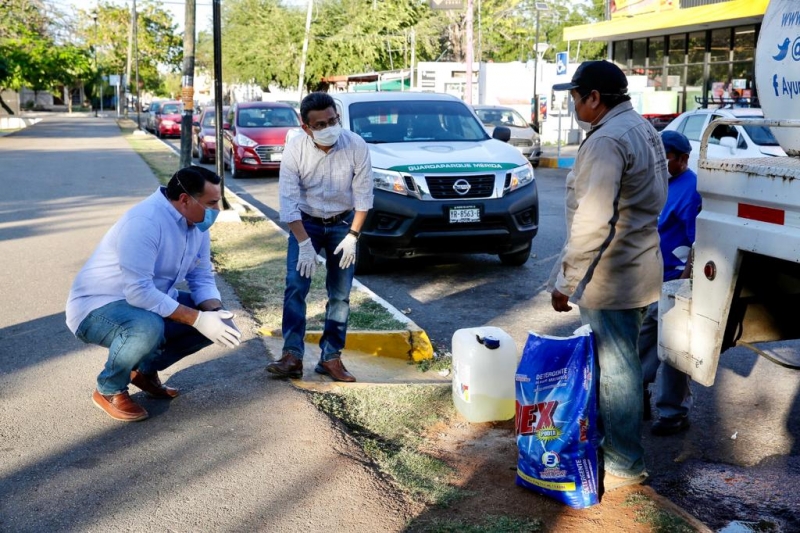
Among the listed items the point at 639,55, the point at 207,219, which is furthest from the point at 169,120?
the point at 207,219

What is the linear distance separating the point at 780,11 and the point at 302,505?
3108 mm

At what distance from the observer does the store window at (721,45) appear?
1047 inches

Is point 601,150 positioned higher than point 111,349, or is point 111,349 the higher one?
point 601,150

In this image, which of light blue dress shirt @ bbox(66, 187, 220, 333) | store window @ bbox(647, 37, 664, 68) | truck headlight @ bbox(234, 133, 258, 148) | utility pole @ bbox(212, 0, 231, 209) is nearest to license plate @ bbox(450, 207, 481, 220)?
light blue dress shirt @ bbox(66, 187, 220, 333)

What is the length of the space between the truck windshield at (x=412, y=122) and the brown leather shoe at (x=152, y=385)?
4.98 m

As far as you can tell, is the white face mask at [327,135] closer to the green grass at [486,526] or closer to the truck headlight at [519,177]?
the green grass at [486,526]

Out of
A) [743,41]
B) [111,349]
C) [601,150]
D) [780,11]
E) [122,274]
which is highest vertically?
[743,41]

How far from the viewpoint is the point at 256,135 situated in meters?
21.0

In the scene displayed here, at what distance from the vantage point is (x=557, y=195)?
17188 millimetres

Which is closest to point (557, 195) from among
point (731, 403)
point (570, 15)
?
point (731, 403)


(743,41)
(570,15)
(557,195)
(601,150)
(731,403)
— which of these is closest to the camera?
(601,150)

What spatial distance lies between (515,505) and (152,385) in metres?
2.33

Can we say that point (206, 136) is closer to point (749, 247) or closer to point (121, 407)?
point (121, 407)

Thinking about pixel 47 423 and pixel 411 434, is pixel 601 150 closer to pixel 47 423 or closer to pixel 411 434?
pixel 411 434
